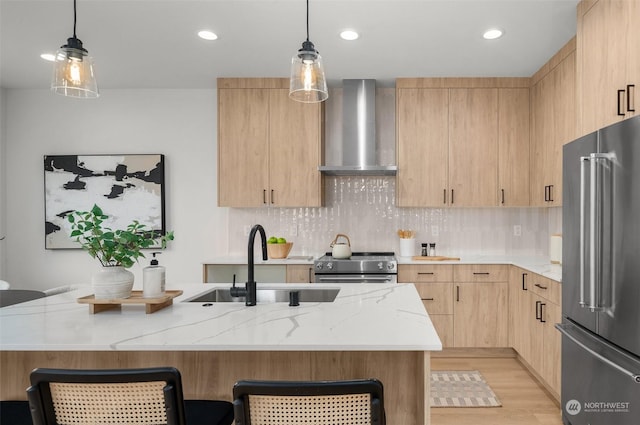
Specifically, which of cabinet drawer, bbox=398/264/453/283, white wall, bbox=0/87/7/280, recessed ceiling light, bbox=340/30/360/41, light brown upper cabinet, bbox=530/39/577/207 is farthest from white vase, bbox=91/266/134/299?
white wall, bbox=0/87/7/280

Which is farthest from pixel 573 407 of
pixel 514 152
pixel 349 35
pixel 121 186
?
pixel 121 186

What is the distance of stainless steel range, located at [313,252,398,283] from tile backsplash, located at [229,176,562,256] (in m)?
0.70

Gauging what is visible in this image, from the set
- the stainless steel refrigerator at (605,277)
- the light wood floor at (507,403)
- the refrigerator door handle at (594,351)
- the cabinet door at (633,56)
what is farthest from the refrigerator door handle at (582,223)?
the light wood floor at (507,403)

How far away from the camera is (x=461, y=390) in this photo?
311 centimetres

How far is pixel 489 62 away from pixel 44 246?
4.81 meters

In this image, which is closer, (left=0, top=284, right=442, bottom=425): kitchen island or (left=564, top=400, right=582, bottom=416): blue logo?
(left=0, top=284, right=442, bottom=425): kitchen island

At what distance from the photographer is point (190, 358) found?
1706 millimetres

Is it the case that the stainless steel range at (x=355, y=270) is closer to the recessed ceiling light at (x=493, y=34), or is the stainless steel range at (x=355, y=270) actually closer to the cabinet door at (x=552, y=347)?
the cabinet door at (x=552, y=347)

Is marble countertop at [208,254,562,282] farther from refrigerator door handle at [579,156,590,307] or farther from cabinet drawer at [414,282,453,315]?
refrigerator door handle at [579,156,590,307]

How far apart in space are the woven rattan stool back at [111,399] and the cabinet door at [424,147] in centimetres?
321

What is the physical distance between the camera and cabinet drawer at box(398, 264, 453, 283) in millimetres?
3818

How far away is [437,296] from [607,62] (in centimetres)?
228

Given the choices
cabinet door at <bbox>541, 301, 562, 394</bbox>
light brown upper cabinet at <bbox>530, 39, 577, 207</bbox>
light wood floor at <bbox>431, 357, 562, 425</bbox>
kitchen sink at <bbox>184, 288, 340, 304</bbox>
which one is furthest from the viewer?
light brown upper cabinet at <bbox>530, 39, 577, 207</bbox>

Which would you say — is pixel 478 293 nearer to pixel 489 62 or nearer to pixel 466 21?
pixel 489 62
